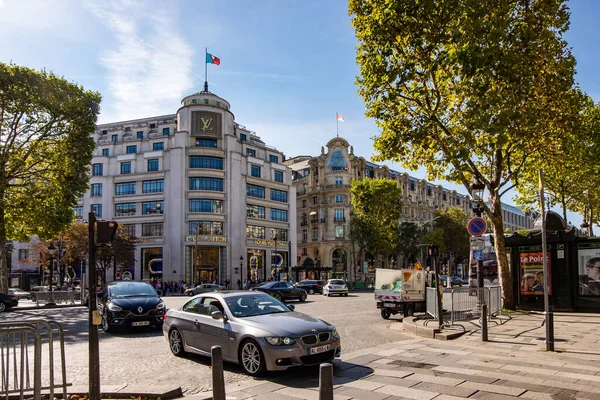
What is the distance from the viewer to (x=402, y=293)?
60.3 feet

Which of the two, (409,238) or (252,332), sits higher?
(409,238)

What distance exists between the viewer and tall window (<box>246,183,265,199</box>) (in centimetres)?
6200

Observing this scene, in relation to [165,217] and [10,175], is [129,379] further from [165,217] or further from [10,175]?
[165,217]

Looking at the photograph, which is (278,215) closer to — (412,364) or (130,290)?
(130,290)

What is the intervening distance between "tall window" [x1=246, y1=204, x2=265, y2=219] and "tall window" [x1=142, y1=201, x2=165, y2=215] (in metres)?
10.5

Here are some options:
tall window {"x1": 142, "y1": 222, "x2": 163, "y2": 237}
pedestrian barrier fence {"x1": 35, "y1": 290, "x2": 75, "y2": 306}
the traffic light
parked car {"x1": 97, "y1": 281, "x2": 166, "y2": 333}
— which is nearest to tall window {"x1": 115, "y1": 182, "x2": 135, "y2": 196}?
tall window {"x1": 142, "y1": 222, "x2": 163, "y2": 237}

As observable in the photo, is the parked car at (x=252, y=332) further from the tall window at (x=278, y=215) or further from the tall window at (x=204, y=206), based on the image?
the tall window at (x=278, y=215)

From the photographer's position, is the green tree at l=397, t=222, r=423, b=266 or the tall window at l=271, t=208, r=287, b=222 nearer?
the tall window at l=271, t=208, r=287, b=222

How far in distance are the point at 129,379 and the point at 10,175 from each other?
978 inches

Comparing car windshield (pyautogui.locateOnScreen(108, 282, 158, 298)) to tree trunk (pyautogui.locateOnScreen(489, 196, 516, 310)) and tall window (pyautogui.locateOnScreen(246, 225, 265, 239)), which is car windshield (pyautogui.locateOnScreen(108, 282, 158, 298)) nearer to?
tree trunk (pyautogui.locateOnScreen(489, 196, 516, 310))

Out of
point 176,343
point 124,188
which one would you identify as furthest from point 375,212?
point 176,343

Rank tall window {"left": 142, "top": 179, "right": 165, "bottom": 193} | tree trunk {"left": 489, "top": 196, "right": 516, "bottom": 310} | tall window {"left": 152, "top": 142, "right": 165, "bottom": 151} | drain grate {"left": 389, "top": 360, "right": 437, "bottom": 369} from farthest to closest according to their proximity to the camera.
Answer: tall window {"left": 152, "top": 142, "right": 165, "bottom": 151} → tall window {"left": 142, "top": 179, "right": 165, "bottom": 193} → tree trunk {"left": 489, "top": 196, "right": 516, "bottom": 310} → drain grate {"left": 389, "top": 360, "right": 437, "bottom": 369}

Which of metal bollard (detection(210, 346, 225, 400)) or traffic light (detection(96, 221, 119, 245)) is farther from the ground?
traffic light (detection(96, 221, 119, 245))

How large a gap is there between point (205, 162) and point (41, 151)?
28712 mm
